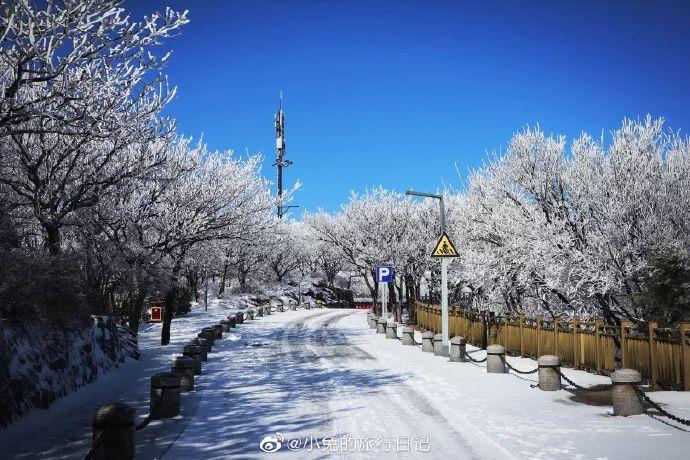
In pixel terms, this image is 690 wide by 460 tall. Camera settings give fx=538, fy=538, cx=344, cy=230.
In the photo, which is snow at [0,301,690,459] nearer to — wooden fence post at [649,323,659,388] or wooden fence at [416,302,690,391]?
wooden fence at [416,302,690,391]

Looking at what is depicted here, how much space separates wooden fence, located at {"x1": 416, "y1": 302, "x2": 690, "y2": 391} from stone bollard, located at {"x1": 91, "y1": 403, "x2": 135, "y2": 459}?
9.49m

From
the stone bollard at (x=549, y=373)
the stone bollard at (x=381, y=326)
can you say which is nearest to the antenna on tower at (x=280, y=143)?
the stone bollard at (x=381, y=326)

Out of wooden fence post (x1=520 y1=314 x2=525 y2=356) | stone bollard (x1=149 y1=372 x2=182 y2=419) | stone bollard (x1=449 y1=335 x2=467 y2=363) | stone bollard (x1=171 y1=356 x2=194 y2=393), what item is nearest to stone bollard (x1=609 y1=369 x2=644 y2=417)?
stone bollard (x1=449 y1=335 x2=467 y2=363)

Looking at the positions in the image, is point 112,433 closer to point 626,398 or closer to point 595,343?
point 626,398

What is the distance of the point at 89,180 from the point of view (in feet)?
45.6

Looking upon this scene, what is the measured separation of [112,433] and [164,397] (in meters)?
2.75

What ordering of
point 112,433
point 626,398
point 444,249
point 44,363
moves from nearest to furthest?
point 112,433, point 626,398, point 44,363, point 444,249

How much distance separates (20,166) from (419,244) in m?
26.2

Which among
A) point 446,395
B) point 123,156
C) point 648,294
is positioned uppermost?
point 123,156

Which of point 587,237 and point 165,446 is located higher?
point 587,237

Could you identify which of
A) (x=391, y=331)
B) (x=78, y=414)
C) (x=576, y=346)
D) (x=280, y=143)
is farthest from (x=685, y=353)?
(x=280, y=143)

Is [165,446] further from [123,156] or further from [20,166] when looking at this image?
[123,156]

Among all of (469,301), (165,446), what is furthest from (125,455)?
(469,301)

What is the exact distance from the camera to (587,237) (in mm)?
16125
